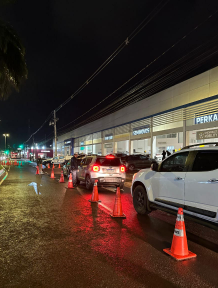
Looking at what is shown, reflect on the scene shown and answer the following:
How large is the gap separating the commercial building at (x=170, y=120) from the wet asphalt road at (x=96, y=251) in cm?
1517

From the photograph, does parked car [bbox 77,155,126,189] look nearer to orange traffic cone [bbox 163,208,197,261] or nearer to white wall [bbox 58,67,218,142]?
orange traffic cone [bbox 163,208,197,261]

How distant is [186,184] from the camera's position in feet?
16.9

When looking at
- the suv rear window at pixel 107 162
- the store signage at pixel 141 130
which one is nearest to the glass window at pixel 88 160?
the suv rear window at pixel 107 162

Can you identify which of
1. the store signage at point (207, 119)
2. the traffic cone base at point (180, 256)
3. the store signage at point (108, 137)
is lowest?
the traffic cone base at point (180, 256)

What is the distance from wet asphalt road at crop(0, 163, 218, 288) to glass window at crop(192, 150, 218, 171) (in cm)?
152

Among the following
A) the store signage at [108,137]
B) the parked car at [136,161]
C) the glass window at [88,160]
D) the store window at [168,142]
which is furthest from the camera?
the store signage at [108,137]

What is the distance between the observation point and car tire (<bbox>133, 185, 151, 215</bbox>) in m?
6.67

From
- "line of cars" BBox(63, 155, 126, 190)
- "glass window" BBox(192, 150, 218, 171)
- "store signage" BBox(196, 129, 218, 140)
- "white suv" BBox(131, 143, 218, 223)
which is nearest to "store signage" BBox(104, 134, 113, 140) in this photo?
"store signage" BBox(196, 129, 218, 140)

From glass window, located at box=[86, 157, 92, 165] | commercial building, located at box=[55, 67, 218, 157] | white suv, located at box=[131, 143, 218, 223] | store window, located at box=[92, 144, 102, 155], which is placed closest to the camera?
white suv, located at box=[131, 143, 218, 223]

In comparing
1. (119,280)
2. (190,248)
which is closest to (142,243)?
(190,248)

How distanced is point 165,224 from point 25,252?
3.47 metres

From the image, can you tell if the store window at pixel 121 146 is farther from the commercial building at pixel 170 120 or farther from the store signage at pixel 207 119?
the store signage at pixel 207 119

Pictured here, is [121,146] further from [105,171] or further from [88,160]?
[105,171]

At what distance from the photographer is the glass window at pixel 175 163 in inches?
226
